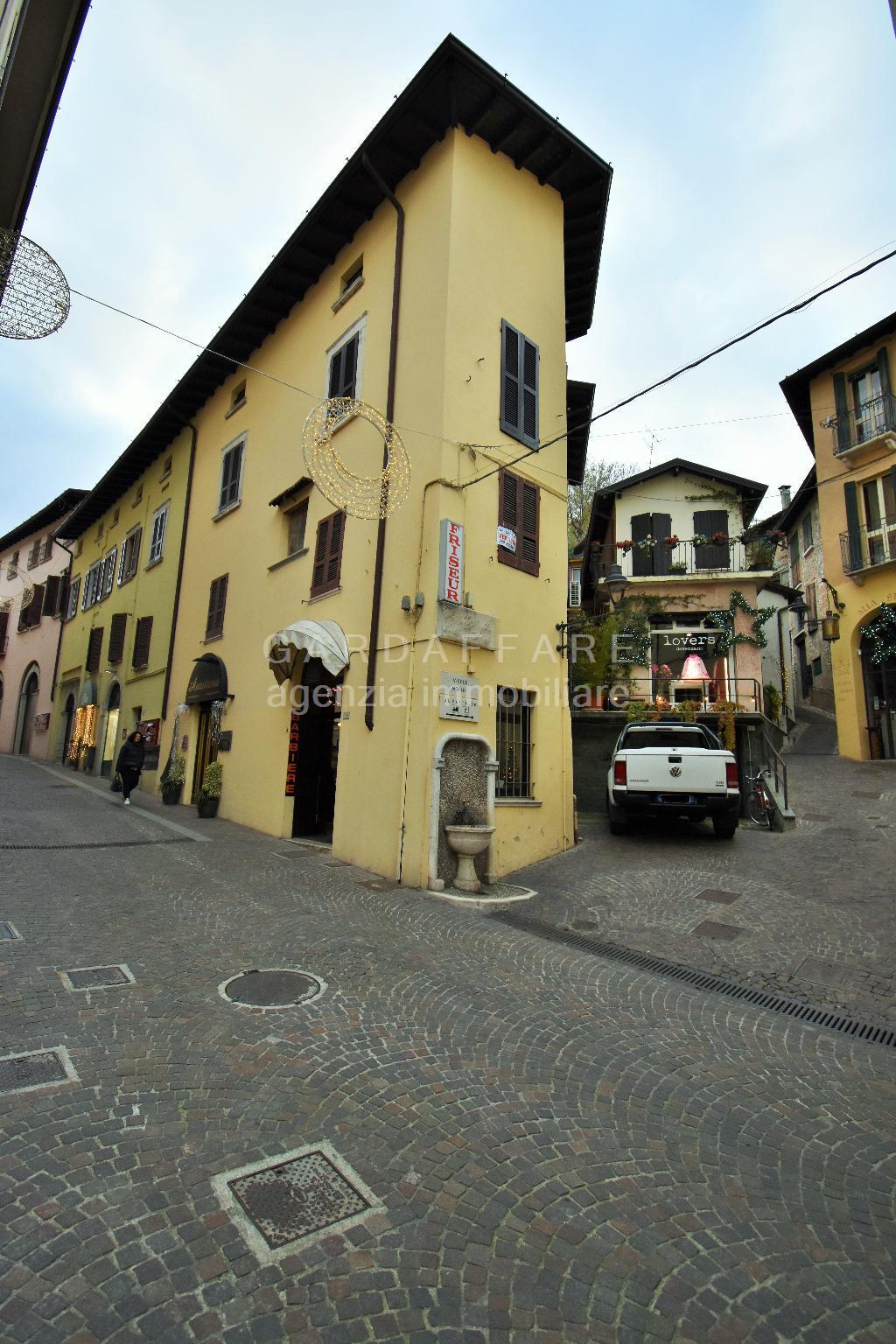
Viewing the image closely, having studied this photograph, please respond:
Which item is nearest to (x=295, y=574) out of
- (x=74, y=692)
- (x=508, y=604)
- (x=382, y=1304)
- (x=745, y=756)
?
(x=508, y=604)

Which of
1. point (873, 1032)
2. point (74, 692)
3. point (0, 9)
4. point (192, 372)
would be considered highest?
point (192, 372)

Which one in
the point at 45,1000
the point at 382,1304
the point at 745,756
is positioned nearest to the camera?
the point at 382,1304

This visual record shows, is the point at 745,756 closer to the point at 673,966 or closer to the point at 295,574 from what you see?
the point at 673,966

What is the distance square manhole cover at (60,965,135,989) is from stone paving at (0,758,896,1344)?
4.1 inches

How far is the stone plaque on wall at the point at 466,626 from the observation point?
331 inches

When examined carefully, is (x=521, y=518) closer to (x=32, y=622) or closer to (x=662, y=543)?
(x=662, y=543)

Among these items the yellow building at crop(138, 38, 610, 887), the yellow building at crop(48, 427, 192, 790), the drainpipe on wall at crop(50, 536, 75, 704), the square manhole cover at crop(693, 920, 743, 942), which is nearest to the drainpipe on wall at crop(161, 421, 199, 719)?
the yellow building at crop(48, 427, 192, 790)

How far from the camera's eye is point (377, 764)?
8906 mm

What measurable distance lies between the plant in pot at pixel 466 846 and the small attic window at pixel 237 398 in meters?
12.0

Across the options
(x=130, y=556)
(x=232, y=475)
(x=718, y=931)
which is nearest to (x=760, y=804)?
(x=718, y=931)

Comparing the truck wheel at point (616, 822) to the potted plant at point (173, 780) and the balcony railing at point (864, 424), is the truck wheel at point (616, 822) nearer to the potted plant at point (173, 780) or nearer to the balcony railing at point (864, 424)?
the potted plant at point (173, 780)

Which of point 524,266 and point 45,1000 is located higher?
point 524,266

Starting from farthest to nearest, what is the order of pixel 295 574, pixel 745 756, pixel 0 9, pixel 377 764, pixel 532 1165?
pixel 745 756
pixel 295 574
pixel 377 764
pixel 0 9
pixel 532 1165

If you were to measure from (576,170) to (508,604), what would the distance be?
26.8 feet
